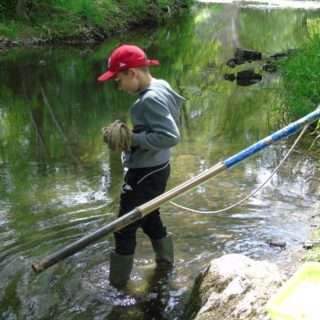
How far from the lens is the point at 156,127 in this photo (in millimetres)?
4102

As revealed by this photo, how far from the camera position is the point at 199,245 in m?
5.60

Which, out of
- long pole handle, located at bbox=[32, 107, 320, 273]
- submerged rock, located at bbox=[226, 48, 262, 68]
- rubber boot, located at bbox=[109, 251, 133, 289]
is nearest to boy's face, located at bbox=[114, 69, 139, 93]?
long pole handle, located at bbox=[32, 107, 320, 273]

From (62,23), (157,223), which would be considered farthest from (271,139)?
(62,23)

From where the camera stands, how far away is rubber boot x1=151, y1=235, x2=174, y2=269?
15.9ft

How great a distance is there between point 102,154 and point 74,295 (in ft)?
14.2

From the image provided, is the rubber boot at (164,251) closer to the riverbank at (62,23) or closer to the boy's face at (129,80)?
the boy's face at (129,80)

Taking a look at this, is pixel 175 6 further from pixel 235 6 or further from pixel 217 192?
pixel 217 192

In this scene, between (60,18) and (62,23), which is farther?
(60,18)

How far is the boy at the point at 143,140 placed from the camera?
4090 millimetres

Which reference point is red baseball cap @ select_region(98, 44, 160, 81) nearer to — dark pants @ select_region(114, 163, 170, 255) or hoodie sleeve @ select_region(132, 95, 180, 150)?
hoodie sleeve @ select_region(132, 95, 180, 150)

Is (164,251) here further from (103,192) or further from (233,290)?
(103,192)

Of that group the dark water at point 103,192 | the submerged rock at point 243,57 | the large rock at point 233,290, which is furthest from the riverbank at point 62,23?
the large rock at point 233,290

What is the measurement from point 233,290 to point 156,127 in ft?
3.84

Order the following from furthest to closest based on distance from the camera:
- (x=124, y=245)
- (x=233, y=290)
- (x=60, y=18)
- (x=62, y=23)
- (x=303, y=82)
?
(x=60, y=18)
(x=62, y=23)
(x=303, y=82)
(x=124, y=245)
(x=233, y=290)
